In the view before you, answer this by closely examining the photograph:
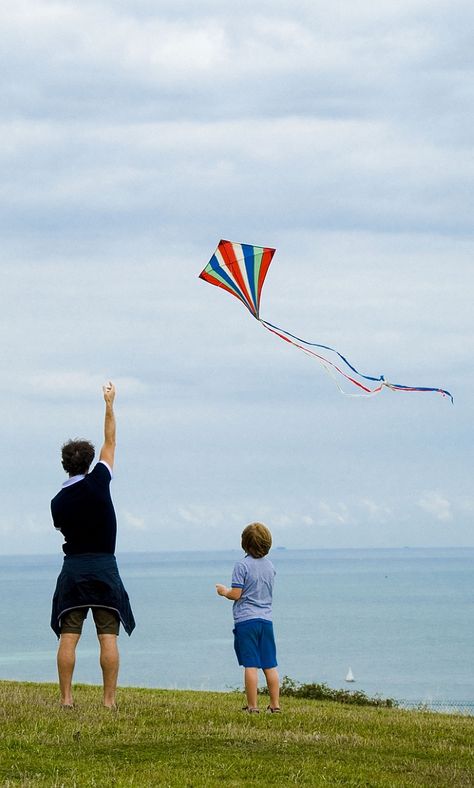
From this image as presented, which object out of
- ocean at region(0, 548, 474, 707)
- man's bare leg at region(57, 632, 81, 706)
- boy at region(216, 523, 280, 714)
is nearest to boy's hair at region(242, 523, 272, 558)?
boy at region(216, 523, 280, 714)

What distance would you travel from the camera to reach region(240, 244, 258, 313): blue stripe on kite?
13.3 meters

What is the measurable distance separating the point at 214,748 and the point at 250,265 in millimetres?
6291

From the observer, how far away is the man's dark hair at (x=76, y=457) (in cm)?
1045

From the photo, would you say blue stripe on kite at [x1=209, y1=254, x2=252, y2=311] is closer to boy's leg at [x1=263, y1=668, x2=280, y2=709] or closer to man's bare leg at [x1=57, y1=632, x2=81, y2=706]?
boy's leg at [x1=263, y1=668, x2=280, y2=709]

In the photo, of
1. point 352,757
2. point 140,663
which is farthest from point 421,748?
point 140,663

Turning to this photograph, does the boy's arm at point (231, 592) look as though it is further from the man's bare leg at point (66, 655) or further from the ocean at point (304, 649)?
the ocean at point (304, 649)

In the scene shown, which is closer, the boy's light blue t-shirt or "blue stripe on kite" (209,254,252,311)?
the boy's light blue t-shirt

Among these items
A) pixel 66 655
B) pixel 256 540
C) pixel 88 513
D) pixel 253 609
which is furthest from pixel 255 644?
pixel 88 513

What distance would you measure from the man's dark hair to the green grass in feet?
7.34

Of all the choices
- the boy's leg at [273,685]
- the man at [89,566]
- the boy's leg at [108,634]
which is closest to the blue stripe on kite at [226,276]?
the man at [89,566]

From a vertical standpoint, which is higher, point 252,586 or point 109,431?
point 109,431

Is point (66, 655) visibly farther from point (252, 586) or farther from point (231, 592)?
point (252, 586)

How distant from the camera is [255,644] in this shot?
449 inches

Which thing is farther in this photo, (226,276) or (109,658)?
(226,276)
